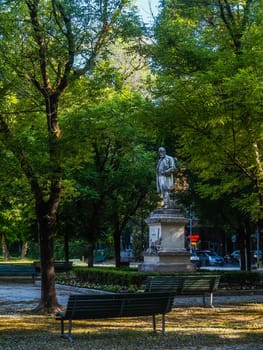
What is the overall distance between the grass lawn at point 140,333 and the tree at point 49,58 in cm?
219

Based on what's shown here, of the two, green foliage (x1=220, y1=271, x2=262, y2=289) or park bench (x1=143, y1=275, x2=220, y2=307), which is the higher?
park bench (x1=143, y1=275, x2=220, y2=307)

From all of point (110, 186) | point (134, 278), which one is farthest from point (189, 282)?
point (110, 186)

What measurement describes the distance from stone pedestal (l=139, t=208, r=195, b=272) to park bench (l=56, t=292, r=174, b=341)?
1111 centimetres

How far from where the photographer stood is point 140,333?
38.7 ft

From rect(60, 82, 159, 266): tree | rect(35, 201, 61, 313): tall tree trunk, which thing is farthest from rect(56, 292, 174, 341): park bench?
rect(60, 82, 159, 266): tree

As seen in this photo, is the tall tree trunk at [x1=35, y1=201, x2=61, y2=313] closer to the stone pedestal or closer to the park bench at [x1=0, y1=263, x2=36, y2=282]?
the stone pedestal

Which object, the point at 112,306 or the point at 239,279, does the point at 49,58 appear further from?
the point at 239,279

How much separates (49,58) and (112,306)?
23.6ft

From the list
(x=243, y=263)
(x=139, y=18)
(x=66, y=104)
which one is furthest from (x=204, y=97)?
(x=243, y=263)

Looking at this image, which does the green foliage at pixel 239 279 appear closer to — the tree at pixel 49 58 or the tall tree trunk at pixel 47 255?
the tall tree trunk at pixel 47 255

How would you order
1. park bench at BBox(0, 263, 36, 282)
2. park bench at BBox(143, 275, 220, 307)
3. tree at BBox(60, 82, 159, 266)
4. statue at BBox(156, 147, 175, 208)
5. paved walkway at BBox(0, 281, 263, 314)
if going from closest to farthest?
park bench at BBox(143, 275, 220, 307) < paved walkway at BBox(0, 281, 263, 314) < statue at BBox(156, 147, 175, 208) < tree at BBox(60, 82, 159, 266) < park bench at BBox(0, 263, 36, 282)

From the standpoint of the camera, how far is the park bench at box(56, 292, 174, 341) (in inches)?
428

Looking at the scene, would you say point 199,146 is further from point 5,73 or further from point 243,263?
point 243,263

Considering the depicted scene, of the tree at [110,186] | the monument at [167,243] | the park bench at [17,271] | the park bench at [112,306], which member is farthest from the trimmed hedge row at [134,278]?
the park bench at [112,306]
